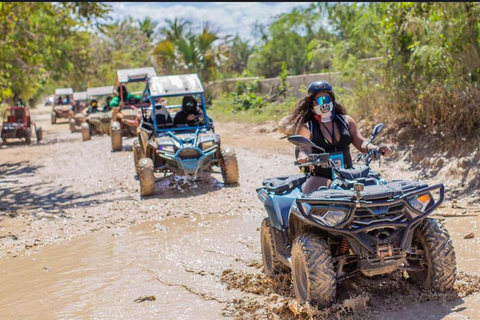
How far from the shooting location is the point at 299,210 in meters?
4.61

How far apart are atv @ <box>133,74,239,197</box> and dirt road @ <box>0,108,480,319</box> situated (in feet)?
1.17

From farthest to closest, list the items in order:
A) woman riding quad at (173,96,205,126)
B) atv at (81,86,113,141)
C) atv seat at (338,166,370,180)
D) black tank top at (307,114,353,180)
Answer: atv at (81,86,113,141)
woman riding quad at (173,96,205,126)
black tank top at (307,114,353,180)
atv seat at (338,166,370,180)

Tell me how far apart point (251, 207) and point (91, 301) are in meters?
3.93

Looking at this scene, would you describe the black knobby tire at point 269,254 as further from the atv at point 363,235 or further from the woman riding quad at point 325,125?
the woman riding quad at point 325,125

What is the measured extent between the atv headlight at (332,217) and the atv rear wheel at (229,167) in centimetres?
637

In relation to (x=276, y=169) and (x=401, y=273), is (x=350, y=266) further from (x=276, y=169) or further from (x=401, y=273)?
(x=276, y=169)

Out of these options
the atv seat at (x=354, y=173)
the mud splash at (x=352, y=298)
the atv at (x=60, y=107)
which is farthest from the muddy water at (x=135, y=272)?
the atv at (x=60, y=107)

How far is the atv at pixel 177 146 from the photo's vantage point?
10.6 m

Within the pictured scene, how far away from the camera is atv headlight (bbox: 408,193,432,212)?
458cm

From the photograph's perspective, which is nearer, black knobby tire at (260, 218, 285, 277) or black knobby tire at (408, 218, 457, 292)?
black knobby tire at (408, 218, 457, 292)

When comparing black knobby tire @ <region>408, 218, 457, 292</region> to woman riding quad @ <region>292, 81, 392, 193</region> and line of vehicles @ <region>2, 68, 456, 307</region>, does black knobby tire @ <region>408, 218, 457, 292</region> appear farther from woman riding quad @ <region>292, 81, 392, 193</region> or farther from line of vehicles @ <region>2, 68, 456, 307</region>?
woman riding quad @ <region>292, 81, 392, 193</region>

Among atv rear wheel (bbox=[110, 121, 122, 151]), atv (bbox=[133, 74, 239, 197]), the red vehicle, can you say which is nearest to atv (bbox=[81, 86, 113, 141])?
the red vehicle

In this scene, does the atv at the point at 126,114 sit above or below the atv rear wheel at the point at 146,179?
above

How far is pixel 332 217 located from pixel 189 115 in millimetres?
7780
